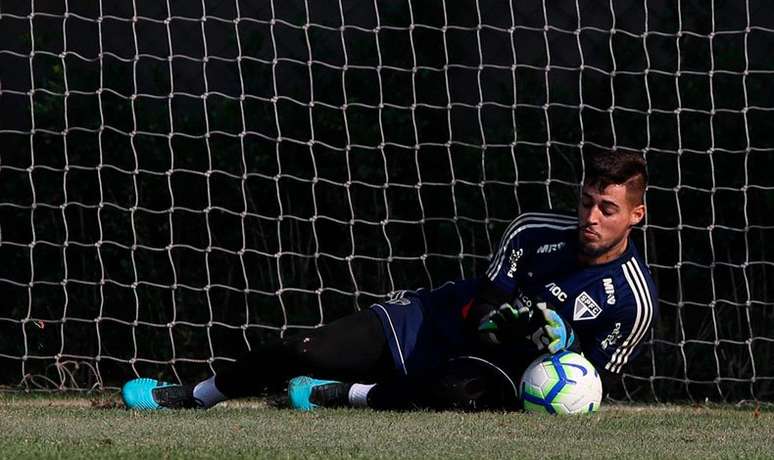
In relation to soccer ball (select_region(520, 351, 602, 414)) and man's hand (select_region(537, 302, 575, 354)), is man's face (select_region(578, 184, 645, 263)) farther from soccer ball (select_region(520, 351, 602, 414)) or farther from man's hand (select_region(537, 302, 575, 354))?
soccer ball (select_region(520, 351, 602, 414))

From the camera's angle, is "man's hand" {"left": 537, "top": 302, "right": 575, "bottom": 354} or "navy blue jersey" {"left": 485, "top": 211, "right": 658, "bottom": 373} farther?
"navy blue jersey" {"left": 485, "top": 211, "right": 658, "bottom": 373}

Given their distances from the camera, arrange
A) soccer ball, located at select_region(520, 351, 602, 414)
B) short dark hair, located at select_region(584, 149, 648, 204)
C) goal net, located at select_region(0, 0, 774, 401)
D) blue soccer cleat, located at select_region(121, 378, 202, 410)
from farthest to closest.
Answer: goal net, located at select_region(0, 0, 774, 401)
blue soccer cleat, located at select_region(121, 378, 202, 410)
short dark hair, located at select_region(584, 149, 648, 204)
soccer ball, located at select_region(520, 351, 602, 414)

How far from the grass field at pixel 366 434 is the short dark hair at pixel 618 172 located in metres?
0.81

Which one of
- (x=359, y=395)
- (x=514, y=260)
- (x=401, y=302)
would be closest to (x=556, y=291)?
(x=514, y=260)

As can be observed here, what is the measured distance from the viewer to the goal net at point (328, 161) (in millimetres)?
7121

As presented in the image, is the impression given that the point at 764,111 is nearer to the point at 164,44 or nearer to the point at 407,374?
the point at 407,374

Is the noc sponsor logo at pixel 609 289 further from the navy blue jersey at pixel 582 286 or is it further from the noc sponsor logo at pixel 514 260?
the noc sponsor logo at pixel 514 260

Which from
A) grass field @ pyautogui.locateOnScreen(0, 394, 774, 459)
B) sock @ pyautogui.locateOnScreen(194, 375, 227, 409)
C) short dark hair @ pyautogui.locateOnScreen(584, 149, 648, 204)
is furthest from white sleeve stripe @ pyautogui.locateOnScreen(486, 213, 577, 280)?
sock @ pyautogui.locateOnScreen(194, 375, 227, 409)

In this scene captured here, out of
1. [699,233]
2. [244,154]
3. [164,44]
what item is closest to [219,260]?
[244,154]

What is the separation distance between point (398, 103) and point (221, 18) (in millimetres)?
923

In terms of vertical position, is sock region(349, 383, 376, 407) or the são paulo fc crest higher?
the são paulo fc crest

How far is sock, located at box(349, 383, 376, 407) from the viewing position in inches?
229

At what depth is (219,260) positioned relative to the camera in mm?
7547

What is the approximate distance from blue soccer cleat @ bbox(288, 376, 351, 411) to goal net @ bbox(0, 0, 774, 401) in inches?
48.1
